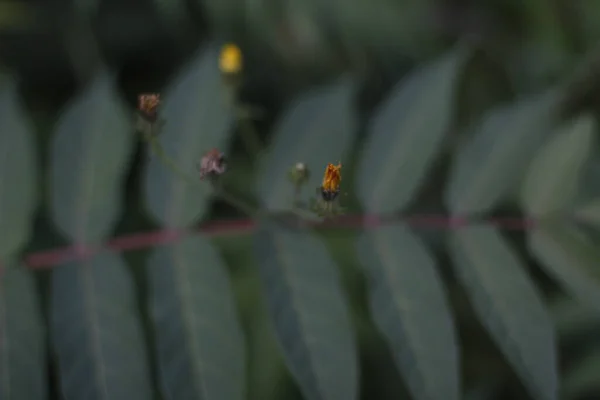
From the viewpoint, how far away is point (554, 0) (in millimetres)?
2061

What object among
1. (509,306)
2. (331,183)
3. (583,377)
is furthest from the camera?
(583,377)

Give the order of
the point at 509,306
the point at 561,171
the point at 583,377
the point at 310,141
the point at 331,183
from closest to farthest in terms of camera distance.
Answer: the point at 331,183
the point at 509,306
the point at 561,171
the point at 310,141
the point at 583,377

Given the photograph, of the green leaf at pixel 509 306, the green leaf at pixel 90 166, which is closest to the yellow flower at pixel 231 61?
the green leaf at pixel 90 166

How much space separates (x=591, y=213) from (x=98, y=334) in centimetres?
105

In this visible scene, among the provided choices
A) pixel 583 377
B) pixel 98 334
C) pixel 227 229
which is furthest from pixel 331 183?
pixel 583 377

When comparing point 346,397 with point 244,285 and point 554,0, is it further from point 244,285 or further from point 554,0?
point 554,0

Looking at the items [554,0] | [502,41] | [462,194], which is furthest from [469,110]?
[462,194]

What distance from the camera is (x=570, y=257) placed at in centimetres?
133

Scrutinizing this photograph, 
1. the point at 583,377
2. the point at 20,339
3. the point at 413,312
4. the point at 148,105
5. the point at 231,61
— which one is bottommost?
the point at 583,377

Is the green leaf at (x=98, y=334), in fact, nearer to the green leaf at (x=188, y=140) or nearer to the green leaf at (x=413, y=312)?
the green leaf at (x=188, y=140)

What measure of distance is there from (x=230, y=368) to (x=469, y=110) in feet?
4.30

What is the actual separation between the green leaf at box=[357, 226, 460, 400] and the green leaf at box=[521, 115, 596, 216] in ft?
0.93

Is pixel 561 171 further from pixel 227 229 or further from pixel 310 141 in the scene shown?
pixel 227 229

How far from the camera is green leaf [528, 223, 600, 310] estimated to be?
129 cm
